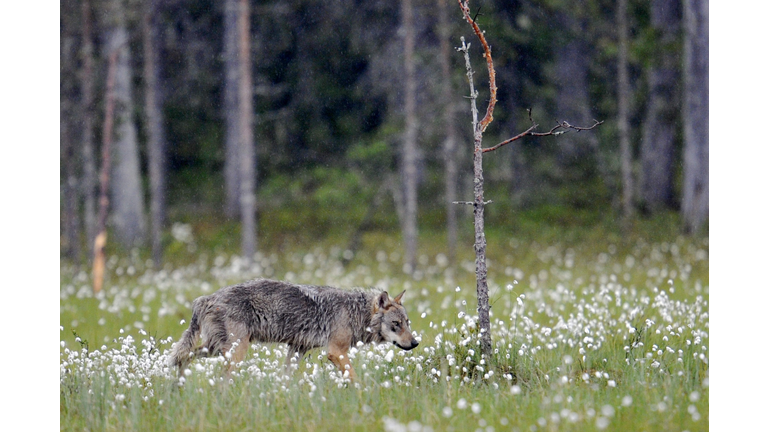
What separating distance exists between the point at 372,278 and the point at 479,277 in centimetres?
782

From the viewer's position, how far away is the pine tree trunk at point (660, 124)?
18.0 meters

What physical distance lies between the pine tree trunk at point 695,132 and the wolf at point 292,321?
947 centimetres

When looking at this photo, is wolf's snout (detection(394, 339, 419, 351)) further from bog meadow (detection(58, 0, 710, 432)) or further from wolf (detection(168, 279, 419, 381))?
bog meadow (detection(58, 0, 710, 432))

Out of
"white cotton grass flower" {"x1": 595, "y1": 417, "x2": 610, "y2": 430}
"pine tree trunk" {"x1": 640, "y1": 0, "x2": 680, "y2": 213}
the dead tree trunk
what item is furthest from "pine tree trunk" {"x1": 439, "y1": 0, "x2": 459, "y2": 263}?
"white cotton grass flower" {"x1": 595, "y1": 417, "x2": 610, "y2": 430}

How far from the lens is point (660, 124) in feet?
72.6

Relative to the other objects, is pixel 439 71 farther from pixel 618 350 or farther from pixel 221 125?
pixel 221 125

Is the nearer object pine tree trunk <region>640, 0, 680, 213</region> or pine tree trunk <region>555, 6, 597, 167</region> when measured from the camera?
pine tree trunk <region>640, 0, 680, 213</region>

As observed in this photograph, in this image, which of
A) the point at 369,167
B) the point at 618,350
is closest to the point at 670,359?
the point at 618,350

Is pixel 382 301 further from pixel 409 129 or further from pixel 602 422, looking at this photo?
pixel 409 129

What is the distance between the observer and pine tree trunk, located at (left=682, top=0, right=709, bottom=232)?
46.5 feet

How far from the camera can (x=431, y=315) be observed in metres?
9.84

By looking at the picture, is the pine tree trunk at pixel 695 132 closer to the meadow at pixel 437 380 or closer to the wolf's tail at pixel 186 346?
the meadow at pixel 437 380

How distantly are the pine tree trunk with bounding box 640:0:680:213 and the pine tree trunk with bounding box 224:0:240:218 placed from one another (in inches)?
487

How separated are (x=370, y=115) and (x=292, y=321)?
1393 centimetres
